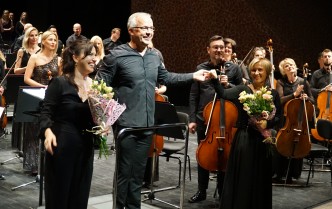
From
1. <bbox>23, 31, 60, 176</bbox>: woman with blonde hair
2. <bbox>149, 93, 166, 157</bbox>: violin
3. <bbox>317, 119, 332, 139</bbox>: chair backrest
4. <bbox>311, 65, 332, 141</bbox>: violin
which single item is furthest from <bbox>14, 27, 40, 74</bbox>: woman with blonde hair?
<bbox>311, 65, 332, 141</bbox>: violin

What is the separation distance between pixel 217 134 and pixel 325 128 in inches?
51.1

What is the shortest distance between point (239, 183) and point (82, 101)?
1.77m

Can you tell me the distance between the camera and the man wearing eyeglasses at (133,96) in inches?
159

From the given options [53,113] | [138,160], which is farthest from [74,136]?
[138,160]

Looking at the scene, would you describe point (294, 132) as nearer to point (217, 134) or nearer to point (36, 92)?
point (217, 134)

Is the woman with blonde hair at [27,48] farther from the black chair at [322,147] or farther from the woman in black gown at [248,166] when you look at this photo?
the black chair at [322,147]

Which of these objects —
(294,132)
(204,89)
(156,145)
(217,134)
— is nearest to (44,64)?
(156,145)

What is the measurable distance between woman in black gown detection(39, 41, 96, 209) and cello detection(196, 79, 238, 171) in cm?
170

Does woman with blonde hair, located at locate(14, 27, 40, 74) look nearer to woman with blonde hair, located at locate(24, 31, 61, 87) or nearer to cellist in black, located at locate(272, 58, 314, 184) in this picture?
woman with blonde hair, located at locate(24, 31, 61, 87)

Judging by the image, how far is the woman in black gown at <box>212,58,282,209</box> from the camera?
477 centimetres

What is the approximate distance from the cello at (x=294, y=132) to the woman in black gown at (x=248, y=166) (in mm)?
1342

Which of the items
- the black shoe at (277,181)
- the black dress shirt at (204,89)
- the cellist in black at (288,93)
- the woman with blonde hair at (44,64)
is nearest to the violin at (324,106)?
the cellist in black at (288,93)

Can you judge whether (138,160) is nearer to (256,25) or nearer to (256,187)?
(256,187)

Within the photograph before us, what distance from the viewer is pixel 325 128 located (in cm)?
574
